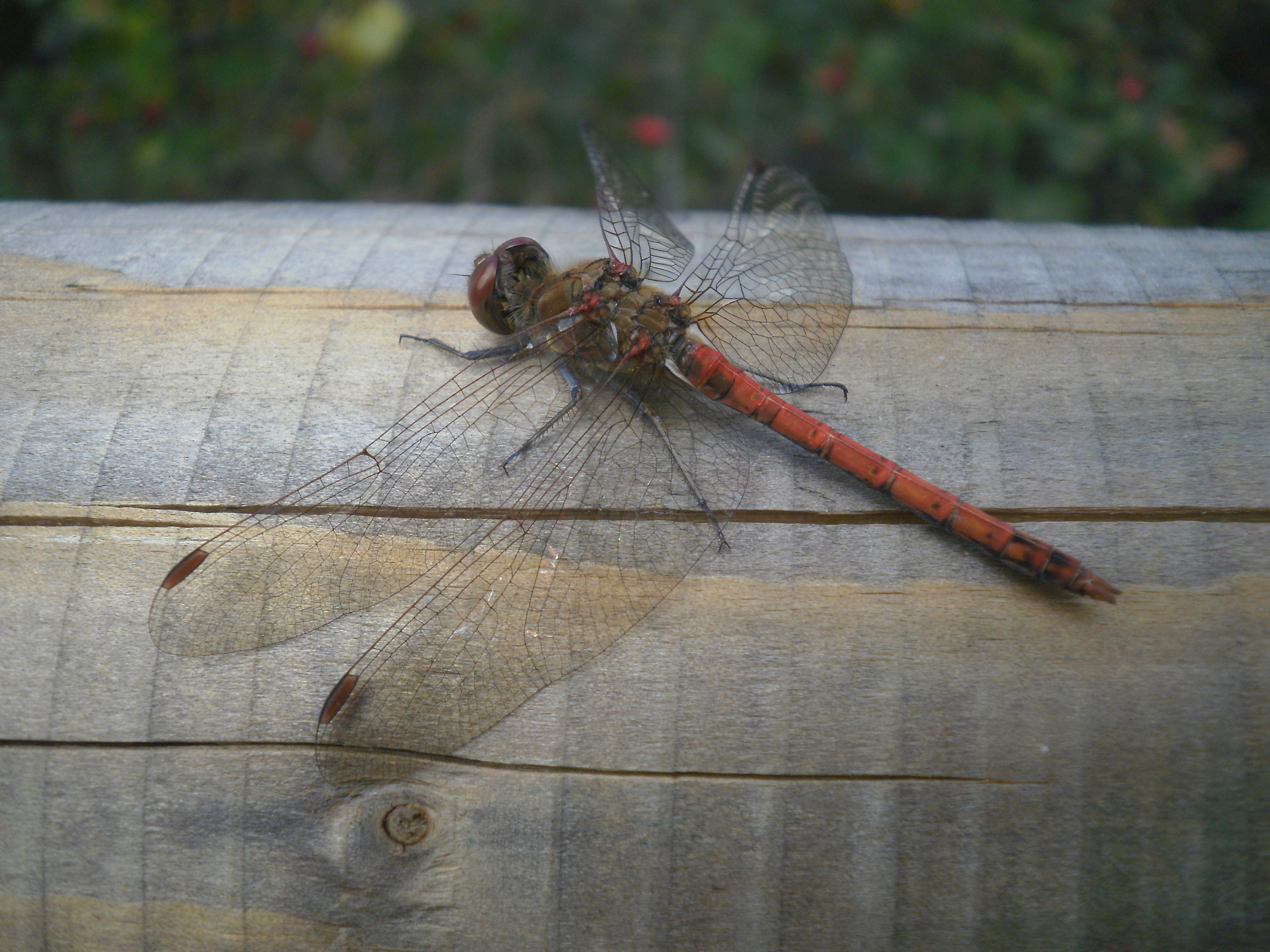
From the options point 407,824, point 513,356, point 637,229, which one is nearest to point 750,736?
point 407,824

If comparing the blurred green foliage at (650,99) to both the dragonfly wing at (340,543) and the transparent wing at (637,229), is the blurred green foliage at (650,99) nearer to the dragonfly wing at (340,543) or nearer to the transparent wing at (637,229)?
the transparent wing at (637,229)

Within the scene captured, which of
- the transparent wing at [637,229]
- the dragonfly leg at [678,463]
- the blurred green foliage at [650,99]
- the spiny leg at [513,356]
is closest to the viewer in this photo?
the dragonfly leg at [678,463]

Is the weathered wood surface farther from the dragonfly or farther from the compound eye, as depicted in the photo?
the compound eye

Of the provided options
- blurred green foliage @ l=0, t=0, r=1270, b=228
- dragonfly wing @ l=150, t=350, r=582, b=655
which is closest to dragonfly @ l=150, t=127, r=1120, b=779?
dragonfly wing @ l=150, t=350, r=582, b=655

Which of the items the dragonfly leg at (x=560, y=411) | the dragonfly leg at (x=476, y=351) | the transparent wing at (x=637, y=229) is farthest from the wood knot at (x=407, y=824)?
the transparent wing at (x=637, y=229)

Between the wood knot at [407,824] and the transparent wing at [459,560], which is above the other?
the transparent wing at [459,560]

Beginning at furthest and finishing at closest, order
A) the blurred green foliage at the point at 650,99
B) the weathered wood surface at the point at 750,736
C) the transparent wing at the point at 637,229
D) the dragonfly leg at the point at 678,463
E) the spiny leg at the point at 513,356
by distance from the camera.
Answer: the blurred green foliage at the point at 650,99
the transparent wing at the point at 637,229
the spiny leg at the point at 513,356
the dragonfly leg at the point at 678,463
the weathered wood surface at the point at 750,736

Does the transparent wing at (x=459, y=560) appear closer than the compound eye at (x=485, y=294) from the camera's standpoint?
Yes
